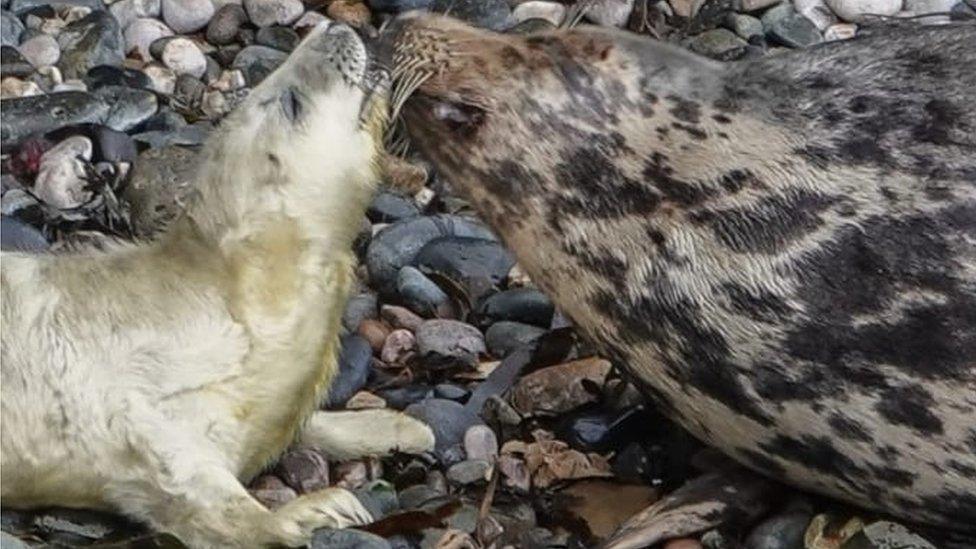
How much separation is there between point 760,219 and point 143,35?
2984 mm

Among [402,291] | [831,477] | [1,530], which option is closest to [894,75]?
[831,477]

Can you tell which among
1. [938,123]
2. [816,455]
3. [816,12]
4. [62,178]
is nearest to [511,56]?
[938,123]

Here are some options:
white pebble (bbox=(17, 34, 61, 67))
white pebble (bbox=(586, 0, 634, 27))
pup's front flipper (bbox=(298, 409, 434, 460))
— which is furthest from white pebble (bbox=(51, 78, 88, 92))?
pup's front flipper (bbox=(298, 409, 434, 460))

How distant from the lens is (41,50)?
24.8ft

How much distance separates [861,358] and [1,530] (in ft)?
5.86

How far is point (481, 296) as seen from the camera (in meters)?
6.43

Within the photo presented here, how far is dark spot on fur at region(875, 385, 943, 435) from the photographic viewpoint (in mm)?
4988

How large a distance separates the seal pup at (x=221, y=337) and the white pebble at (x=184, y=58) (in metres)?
1.74

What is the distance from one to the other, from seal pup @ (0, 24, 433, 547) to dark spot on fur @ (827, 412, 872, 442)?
0.98m

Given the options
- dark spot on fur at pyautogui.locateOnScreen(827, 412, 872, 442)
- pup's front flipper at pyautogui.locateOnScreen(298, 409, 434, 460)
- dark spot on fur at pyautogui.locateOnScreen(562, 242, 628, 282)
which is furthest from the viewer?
pup's front flipper at pyautogui.locateOnScreen(298, 409, 434, 460)

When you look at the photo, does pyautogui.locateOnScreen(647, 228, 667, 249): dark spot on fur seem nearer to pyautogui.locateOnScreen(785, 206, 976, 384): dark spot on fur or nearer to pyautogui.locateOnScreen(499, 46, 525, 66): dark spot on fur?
pyautogui.locateOnScreen(785, 206, 976, 384): dark spot on fur

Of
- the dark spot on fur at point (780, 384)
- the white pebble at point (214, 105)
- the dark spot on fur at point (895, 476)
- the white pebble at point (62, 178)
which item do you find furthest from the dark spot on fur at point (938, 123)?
the white pebble at point (214, 105)

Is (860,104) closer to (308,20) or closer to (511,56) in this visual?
(511,56)

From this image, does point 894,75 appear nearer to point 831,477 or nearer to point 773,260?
point 773,260
